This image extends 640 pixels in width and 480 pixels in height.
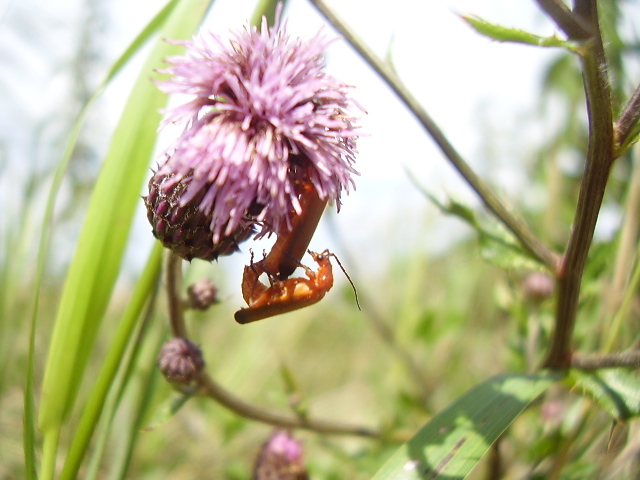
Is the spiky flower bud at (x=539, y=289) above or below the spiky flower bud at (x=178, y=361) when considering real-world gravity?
below

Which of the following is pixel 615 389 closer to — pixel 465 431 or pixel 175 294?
pixel 465 431

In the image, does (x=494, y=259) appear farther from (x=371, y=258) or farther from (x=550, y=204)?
(x=371, y=258)

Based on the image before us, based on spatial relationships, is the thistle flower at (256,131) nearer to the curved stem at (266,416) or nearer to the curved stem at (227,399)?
the curved stem at (227,399)

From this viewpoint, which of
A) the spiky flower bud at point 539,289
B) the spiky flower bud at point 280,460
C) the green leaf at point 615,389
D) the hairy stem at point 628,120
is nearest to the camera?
the hairy stem at point 628,120

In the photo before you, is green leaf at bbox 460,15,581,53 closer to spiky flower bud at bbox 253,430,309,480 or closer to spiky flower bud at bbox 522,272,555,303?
spiky flower bud at bbox 522,272,555,303

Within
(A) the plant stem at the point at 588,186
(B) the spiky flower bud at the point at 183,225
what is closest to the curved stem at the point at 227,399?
(B) the spiky flower bud at the point at 183,225

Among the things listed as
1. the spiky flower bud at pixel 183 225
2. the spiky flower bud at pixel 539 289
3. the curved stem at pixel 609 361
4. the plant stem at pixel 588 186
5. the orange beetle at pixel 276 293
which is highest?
the spiky flower bud at pixel 183 225
